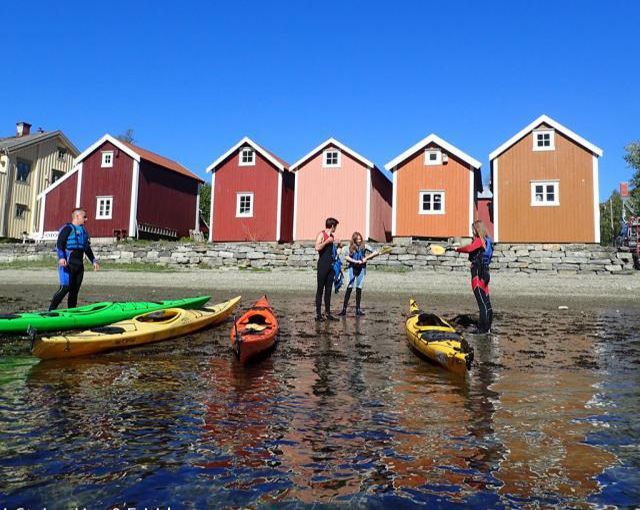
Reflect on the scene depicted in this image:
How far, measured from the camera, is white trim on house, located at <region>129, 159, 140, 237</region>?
Answer: 94.4ft

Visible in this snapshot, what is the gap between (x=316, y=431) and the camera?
3.44 m

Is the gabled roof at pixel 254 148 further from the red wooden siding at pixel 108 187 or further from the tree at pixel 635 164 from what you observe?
the tree at pixel 635 164

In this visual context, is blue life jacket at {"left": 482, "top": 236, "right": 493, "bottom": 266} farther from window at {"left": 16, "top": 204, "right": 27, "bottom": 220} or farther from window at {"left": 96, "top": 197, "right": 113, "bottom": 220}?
window at {"left": 16, "top": 204, "right": 27, "bottom": 220}

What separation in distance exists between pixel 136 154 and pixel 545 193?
24.2 m

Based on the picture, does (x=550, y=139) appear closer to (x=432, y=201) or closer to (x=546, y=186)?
(x=546, y=186)

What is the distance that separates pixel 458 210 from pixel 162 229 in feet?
63.2

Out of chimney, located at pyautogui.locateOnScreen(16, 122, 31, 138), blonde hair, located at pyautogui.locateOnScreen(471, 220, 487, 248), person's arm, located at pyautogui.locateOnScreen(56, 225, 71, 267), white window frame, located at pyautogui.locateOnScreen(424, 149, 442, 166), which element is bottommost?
person's arm, located at pyautogui.locateOnScreen(56, 225, 71, 267)

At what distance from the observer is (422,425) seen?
360 centimetres

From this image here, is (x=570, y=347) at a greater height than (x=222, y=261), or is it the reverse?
(x=222, y=261)

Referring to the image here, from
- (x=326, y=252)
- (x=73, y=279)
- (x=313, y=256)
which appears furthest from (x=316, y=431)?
(x=313, y=256)

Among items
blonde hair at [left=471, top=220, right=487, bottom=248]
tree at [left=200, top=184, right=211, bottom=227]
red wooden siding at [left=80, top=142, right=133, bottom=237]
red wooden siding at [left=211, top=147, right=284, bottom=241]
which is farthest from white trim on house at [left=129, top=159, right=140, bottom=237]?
tree at [left=200, top=184, right=211, bottom=227]

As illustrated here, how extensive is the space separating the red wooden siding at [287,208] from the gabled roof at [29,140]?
20407 millimetres

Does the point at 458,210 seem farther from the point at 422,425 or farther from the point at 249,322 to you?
the point at 422,425

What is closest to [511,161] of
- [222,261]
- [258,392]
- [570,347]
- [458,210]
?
[458,210]
